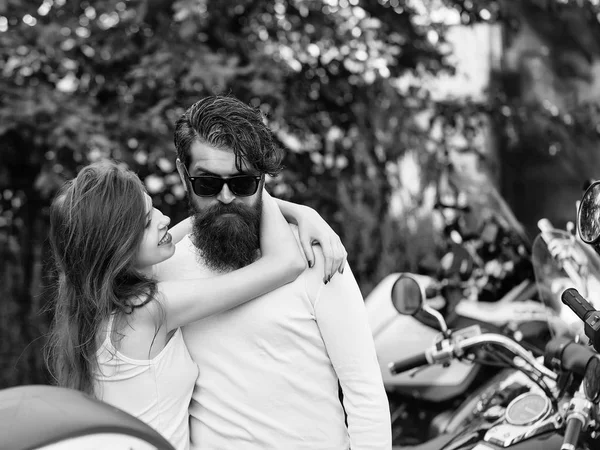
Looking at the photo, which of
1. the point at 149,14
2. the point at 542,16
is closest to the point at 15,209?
the point at 149,14

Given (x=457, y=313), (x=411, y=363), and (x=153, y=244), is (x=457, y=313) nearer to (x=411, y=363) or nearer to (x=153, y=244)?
(x=411, y=363)

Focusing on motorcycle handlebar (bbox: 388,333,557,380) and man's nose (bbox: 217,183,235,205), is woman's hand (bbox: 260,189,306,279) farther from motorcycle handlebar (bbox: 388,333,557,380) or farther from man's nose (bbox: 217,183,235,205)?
motorcycle handlebar (bbox: 388,333,557,380)

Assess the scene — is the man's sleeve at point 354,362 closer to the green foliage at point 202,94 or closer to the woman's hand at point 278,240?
the woman's hand at point 278,240

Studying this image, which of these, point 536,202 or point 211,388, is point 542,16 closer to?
point 536,202

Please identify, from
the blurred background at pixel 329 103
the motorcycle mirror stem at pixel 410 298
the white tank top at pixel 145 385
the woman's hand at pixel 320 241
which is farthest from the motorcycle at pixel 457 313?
the blurred background at pixel 329 103

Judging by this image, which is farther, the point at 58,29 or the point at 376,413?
the point at 58,29

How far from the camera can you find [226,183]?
1.84 metres

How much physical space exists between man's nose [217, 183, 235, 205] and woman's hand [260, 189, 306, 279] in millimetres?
138

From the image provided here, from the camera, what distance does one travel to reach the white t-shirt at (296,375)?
177 cm

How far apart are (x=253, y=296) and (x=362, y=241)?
13.3 feet

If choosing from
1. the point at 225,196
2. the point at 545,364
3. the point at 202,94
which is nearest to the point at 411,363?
the point at 545,364

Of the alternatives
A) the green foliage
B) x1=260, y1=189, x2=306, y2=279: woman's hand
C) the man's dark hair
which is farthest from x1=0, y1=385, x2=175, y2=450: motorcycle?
the green foliage

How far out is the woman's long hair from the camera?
5.74ft

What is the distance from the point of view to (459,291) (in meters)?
3.11
